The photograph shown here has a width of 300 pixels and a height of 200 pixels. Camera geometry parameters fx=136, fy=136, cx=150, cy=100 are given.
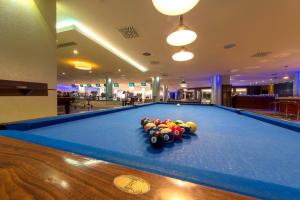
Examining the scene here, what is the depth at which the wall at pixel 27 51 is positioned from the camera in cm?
179

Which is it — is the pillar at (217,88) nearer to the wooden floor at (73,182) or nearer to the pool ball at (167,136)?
the pool ball at (167,136)

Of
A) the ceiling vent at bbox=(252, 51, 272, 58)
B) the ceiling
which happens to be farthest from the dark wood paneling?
the ceiling vent at bbox=(252, 51, 272, 58)

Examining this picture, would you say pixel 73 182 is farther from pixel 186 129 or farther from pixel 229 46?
pixel 229 46

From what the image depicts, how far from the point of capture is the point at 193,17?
2746mm

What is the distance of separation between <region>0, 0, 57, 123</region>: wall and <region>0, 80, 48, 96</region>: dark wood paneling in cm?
6

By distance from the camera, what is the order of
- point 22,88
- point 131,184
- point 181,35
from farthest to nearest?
point 22,88 → point 181,35 → point 131,184

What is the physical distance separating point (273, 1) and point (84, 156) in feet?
11.4

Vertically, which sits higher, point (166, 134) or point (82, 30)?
point (82, 30)

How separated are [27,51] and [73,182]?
97.4 inches

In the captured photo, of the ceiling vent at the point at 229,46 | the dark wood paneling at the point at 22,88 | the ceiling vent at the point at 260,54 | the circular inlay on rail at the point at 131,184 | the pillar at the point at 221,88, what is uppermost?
the ceiling vent at the point at 229,46

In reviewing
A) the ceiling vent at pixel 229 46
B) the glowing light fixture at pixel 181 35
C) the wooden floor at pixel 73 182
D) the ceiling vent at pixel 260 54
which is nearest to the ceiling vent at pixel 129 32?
the glowing light fixture at pixel 181 35

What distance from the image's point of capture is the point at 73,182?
1.17ft

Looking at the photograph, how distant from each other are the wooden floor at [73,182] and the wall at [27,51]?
1950 millimetres

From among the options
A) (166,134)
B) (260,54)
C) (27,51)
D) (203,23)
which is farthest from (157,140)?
(260,54)
